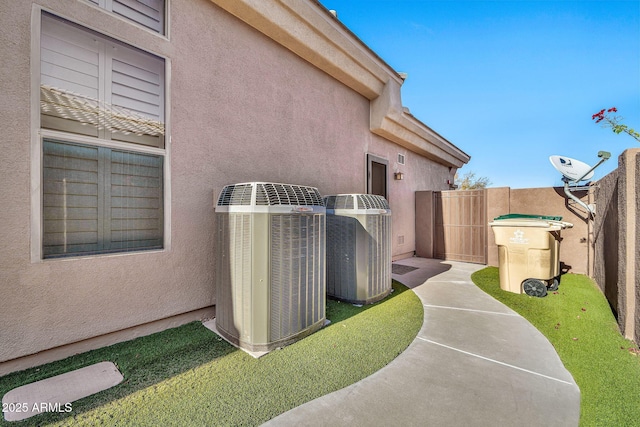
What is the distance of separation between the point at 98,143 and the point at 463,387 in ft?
14.8

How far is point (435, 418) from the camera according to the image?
75.5 inches

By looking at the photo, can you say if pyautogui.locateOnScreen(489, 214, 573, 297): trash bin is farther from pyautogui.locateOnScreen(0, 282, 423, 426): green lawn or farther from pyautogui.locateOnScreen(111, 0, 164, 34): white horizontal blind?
pyautogui.locateOnScreen(111, 0, 164, 34): white horizontal blind

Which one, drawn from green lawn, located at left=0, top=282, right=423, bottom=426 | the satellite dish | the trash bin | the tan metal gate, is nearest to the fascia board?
the tan metal gate

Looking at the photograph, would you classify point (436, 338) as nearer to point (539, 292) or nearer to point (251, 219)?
point (251, 219)

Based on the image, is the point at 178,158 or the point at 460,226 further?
the point at 460,226

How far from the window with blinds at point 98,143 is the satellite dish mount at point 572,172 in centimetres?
871

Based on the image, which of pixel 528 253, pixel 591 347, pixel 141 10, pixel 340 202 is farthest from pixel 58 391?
pixel 528 253

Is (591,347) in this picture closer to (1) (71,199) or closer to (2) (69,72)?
(1) (71,199)

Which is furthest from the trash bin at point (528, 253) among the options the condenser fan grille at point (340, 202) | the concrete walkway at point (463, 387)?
the condenser fan grille at point (340, 202)

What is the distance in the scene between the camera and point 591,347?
294 centimetres

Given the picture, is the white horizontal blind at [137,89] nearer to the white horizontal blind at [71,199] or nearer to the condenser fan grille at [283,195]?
the white horizontal blind at [71,199]

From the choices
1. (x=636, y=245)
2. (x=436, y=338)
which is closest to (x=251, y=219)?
(x=436, y=338)

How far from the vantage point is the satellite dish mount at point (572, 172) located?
615 cm

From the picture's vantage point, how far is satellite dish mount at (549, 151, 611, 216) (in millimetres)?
6152
